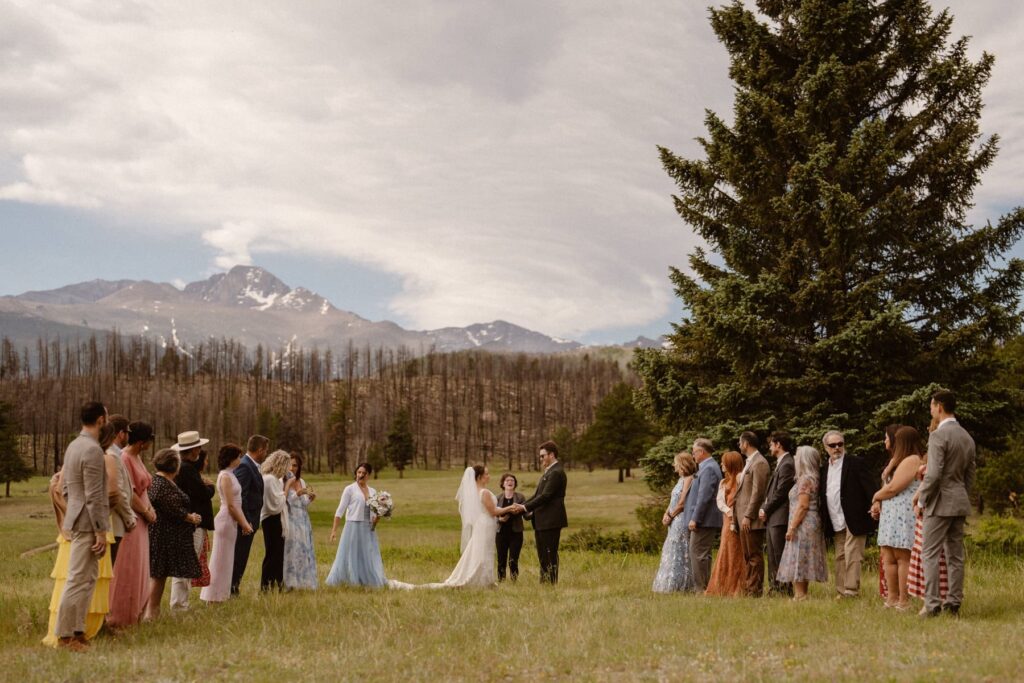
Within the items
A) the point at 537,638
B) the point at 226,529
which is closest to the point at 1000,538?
the point at 537,638

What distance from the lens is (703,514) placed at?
13320 mm

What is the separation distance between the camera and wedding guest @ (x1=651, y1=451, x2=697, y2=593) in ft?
44.6

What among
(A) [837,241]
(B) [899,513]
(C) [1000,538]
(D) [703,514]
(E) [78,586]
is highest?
(A) [837,241]

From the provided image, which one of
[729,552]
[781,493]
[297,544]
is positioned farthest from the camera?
[297,544]

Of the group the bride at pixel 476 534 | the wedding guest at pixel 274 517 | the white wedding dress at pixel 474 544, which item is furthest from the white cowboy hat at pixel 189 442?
the bride at pixel 476 534

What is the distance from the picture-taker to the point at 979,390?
59.7 ft

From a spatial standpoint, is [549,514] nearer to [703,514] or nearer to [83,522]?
[703,514]

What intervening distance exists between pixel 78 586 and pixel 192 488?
110 inches

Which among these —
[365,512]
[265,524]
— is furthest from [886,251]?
[265,524]

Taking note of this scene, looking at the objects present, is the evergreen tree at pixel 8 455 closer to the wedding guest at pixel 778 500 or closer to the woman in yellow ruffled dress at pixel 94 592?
the woman in yellow ruffled dress at pixel 94 592

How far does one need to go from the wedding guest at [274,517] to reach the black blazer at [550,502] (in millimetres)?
4093

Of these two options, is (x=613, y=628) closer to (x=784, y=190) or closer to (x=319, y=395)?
(x=784, y=190)

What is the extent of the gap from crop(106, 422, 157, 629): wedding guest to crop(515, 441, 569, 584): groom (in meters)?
6.41

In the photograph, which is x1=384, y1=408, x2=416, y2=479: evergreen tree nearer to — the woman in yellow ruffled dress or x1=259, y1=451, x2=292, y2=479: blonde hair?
x1=259, y1=451, x2=292, y2=479: blonde hair
